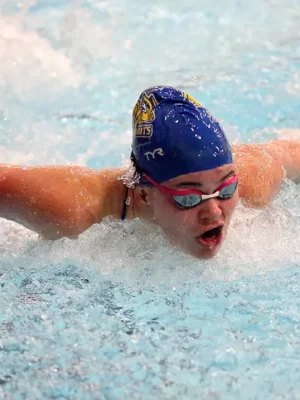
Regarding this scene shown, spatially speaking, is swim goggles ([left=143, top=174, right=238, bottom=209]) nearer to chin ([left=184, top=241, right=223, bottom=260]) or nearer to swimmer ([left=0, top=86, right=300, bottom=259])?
swimmer ([left=0, top=86, right=300, bottom=259])

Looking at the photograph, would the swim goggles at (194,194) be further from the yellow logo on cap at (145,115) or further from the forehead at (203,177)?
the yellow logo on cap at (145,115)

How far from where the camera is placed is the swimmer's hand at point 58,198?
2240 mm

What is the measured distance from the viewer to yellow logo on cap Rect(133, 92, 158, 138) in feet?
7.21

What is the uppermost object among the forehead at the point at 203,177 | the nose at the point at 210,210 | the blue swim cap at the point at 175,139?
the blue swim cap at the point at 175,139

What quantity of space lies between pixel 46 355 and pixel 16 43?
3.09 meters

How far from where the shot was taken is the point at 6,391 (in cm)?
175

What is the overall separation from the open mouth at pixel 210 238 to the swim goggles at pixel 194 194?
0.39 ft

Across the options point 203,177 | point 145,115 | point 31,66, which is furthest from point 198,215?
point 31,66

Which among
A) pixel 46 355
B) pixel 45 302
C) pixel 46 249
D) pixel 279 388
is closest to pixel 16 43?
pixel 46 249

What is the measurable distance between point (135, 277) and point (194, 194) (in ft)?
1.32

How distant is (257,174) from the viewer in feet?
8.31

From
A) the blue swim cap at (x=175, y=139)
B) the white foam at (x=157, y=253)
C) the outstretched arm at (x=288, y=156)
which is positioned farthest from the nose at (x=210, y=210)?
the outstretched arm at (x=288, y=156)

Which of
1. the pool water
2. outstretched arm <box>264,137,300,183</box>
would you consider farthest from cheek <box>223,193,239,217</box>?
outstretched arm <box>264,137,300,183</box>

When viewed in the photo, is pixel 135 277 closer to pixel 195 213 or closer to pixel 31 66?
pixel 195 213
